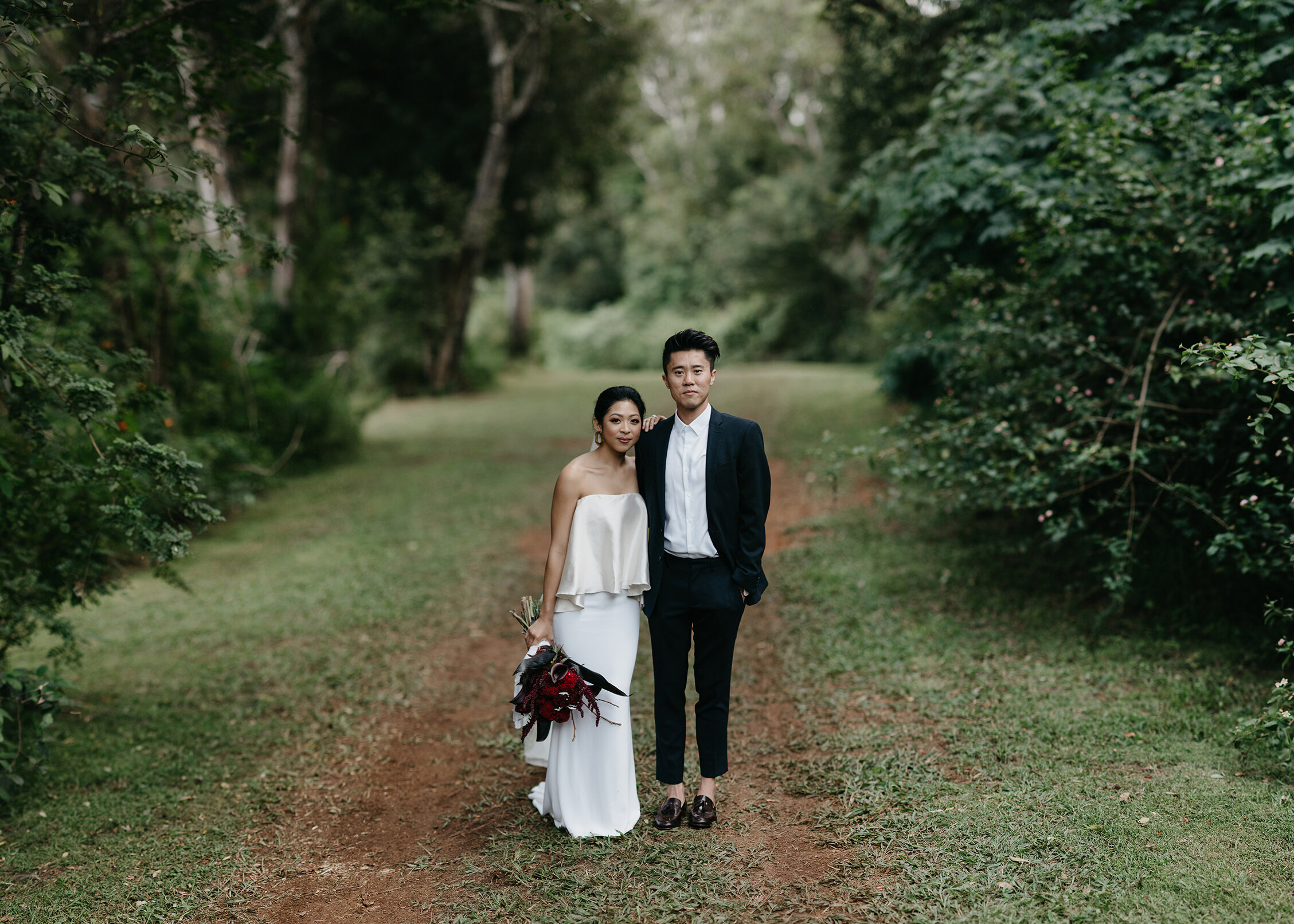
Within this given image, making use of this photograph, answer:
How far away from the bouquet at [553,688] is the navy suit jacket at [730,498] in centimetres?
45

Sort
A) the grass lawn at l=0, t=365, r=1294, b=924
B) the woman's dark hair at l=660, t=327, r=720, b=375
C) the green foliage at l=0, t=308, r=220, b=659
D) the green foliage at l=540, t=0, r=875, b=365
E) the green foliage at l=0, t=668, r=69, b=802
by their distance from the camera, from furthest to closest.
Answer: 1. the green foliage at l=540, t=0, r=875, b=365
2. the green foliage at l=0, t=668, r=69, b=802
3. the green foliage at l=0, t=308, r=220, b=659
4. the woman's dark hair at l=660, t=327, r=720, b=375
5. the grass lawn at l=0, t=365, r=1294, b=924

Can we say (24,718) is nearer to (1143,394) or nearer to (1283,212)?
(1143,394)

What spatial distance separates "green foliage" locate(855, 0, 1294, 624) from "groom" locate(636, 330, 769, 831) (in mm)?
2544

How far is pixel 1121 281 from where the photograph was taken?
5.68 metres

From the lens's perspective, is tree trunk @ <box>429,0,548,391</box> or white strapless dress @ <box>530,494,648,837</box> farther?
tree trunk @ <box>429,0,548,391</box>

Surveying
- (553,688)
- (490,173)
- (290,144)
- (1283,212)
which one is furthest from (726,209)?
(553,688)

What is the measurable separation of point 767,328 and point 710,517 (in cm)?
2849

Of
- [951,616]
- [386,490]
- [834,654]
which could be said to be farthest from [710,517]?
[386,490]

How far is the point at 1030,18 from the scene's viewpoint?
8492mm

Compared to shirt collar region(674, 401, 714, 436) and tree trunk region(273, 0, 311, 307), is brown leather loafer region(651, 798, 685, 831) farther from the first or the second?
tree trunk region(273, 0, 311, 307)

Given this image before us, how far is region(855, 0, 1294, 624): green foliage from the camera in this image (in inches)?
200

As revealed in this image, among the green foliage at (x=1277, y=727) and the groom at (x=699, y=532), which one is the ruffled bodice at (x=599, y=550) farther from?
the green foliage at (x=1277, y=727)

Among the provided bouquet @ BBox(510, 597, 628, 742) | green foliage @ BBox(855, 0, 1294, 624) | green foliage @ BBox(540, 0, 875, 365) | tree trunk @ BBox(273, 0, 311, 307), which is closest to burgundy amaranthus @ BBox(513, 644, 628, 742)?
bouquet @ BBox(510, 597, 628, 742)

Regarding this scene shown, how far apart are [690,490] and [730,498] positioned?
0.56 feet
